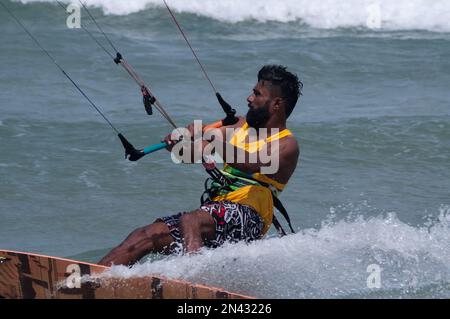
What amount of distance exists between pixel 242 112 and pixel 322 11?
8295 mm

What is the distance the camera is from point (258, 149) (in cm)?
627

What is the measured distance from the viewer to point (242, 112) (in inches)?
475

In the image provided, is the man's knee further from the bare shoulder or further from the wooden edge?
the bare shoulder

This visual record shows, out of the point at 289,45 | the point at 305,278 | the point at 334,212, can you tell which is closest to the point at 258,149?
the point at 305,278

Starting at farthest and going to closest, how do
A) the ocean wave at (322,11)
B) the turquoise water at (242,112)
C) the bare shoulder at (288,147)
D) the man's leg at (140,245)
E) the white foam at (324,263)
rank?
1. the ocean wave at (322,11)
2. the turquoise water at (242,112)
3. the bare shoulder at (288,147)
4. the white foam at (324,263)
5. the man's leg at (140,245)

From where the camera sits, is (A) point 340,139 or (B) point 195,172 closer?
(B) point 195,172

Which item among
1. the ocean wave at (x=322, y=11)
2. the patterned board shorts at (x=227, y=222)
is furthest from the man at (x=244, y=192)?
the ocean wave at (x=322, y=11)

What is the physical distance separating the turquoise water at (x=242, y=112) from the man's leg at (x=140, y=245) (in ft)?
0.30

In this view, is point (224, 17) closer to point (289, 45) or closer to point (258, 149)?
point (289, 45)

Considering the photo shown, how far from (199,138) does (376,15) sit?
46.4ft

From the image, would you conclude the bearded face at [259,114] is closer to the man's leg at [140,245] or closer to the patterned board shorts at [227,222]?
the patterned board shorts at [227,222]

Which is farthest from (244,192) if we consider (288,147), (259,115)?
(259,115)

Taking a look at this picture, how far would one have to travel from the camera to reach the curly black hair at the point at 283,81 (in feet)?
20.8

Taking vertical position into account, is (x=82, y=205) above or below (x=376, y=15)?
below
